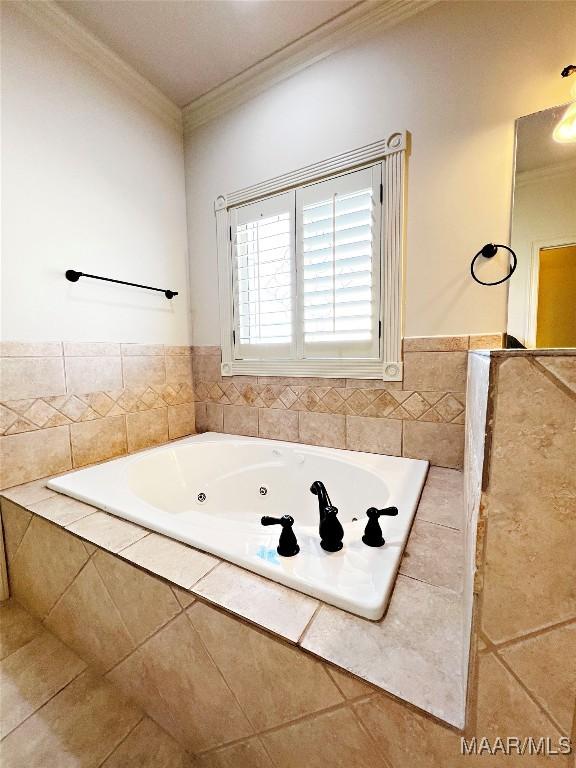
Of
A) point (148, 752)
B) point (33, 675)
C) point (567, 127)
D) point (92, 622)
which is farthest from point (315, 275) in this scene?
point (33, 675)

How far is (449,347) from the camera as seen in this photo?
135 cm

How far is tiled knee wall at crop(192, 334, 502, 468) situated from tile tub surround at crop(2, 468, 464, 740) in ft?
1.36

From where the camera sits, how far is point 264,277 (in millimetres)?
1737

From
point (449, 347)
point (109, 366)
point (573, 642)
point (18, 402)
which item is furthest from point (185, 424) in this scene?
point (573, 642)

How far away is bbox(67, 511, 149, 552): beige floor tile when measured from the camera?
0.87 m

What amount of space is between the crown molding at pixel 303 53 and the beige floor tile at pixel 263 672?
7.43 feet

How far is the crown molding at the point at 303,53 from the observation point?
1.31 m

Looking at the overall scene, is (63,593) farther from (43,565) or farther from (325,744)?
(325,744)

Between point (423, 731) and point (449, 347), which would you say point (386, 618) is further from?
point (449, 347)

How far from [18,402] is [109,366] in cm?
41

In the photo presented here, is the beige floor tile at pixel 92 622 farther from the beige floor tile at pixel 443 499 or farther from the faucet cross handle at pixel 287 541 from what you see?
the beige floor tile at pixel 443 499

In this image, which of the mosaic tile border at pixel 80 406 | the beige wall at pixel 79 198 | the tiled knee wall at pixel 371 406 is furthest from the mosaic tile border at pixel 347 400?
the beige wall at pixel 79 198

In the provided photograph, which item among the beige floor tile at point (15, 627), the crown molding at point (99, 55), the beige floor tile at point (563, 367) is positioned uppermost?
the crown molding at point (99, 55)

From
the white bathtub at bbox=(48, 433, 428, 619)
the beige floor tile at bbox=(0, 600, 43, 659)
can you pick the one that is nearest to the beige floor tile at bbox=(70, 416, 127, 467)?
the white bathtub at bbox=(48, 433, 428, 619)
